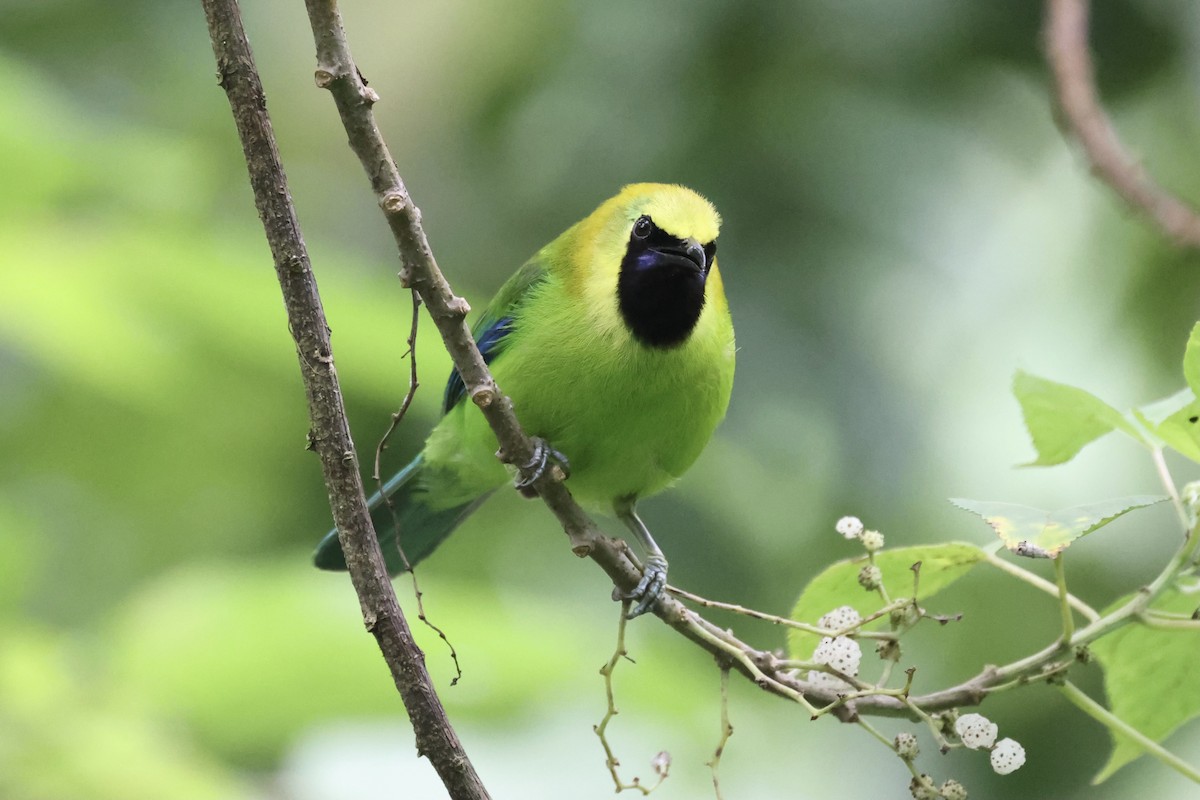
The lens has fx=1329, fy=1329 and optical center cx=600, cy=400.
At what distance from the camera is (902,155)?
4.72 meters

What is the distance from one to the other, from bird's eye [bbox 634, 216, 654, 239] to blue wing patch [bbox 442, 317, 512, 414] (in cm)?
40

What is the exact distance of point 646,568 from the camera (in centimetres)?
257

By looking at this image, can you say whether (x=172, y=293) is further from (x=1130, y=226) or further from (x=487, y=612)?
(x=1130, y=226)

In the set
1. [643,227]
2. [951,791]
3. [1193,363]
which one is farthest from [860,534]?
[643,227]

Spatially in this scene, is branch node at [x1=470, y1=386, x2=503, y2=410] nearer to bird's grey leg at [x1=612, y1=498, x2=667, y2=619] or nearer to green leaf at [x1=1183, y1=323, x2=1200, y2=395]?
bird's grey leg at [x1=612, y1=498, x2=667, y2=619]

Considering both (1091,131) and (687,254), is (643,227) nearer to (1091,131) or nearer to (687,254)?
(687,254)

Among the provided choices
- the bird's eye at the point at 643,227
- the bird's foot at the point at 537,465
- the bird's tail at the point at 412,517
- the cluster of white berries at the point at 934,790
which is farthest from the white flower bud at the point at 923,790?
the bird's tail at the point at 412,517

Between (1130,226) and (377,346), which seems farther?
(1130,226)

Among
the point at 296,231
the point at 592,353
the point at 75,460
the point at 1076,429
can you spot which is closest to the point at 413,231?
the point at 296,231

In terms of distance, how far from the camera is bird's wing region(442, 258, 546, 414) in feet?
11.0

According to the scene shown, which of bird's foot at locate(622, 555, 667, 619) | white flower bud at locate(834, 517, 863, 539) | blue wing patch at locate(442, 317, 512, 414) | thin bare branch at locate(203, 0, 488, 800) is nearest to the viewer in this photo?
thin bare branch at locate(203, 0, 488, 800)

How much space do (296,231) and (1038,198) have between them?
3.81 metres

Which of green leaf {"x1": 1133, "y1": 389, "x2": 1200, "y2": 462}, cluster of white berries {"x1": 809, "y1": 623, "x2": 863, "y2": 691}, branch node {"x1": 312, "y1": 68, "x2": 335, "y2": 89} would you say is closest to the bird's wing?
cluster of white berries {"x1": 809, "y1": 623, "x2": 863, "y2": 691}

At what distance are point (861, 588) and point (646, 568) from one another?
2.14 ft
